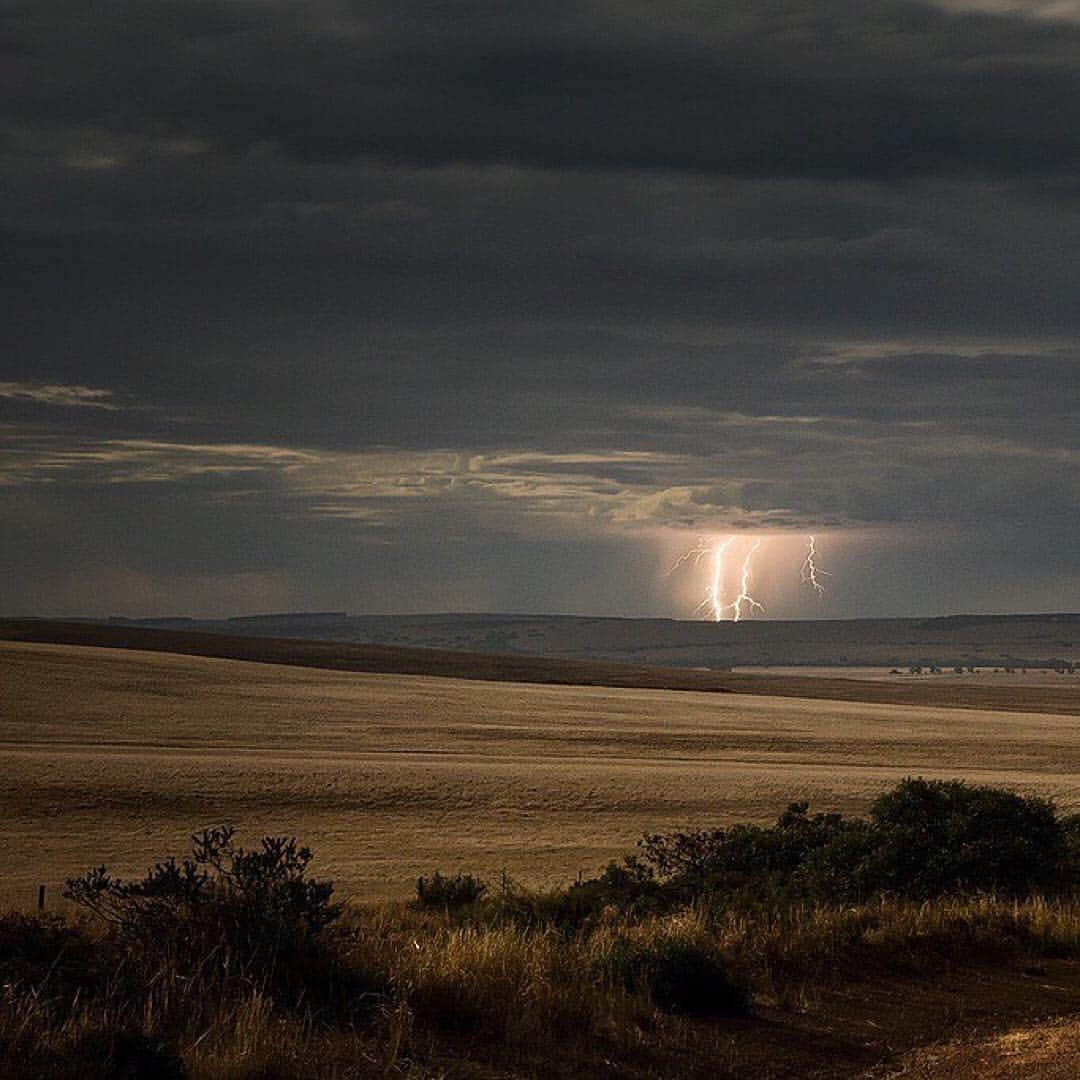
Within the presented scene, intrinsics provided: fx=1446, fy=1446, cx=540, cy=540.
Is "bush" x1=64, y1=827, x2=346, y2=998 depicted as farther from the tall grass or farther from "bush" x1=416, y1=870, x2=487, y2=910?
"bush" x1=416, y1=870, x2=487, y2=910

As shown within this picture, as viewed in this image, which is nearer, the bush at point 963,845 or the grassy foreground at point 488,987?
the grassy foreground at point 488,987

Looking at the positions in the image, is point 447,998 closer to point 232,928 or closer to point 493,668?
point 232,928

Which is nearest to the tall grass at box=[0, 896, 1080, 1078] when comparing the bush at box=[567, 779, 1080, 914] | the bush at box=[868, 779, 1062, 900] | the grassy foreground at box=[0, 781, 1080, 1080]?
the grassy foreground at box=[0, 781, 1080, 1080]

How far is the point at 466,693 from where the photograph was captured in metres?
90.6

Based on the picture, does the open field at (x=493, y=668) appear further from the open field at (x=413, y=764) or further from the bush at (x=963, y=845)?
the bush at (x=963, y=845)

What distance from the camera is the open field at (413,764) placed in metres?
36.9

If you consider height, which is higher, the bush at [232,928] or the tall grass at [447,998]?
the bush at [232,928]

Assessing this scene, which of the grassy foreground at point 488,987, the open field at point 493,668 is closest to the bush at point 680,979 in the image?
the grassy foreground at point 488,987

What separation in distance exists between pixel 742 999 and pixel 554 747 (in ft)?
172

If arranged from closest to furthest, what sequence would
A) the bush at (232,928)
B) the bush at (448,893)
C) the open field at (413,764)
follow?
the bush at (232,928), the bush at (448,893), the open field at (413,764)

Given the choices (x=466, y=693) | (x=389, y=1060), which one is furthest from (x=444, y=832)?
(x=466, y=693)

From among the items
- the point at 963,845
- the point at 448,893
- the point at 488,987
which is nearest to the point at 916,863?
the point at 963,845

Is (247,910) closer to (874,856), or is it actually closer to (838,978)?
(838,978)

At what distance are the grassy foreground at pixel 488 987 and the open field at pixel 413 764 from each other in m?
16.3
